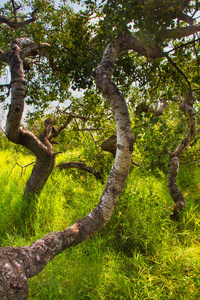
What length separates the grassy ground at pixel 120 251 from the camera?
2.14m

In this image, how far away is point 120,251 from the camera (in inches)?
108

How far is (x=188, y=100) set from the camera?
3557 millimetres

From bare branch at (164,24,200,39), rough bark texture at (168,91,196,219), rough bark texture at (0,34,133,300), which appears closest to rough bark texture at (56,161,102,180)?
rough bark texture at (168,91,196,219)

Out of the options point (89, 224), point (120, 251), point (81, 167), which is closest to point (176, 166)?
point (120, 251)

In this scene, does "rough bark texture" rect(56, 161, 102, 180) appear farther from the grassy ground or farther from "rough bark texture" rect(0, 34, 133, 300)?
"rough bark texture" rect(0, 34, 133, 300)

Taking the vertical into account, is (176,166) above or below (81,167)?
above

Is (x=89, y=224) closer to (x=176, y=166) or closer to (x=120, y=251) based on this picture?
(x=120, y=251)

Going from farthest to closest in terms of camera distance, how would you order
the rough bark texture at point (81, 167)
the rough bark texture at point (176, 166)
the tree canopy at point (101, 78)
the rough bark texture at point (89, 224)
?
the rough bark texture at point (81, 167), the rough bark texture at point (176, 166), the tree canopy at point (101, 78), the rough bark texture at point (89, 224)

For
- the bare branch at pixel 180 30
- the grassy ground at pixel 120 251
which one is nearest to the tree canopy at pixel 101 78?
the bare branch at pixel 180 30

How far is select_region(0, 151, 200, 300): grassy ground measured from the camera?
2145 mm

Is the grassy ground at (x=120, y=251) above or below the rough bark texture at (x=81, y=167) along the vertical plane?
below

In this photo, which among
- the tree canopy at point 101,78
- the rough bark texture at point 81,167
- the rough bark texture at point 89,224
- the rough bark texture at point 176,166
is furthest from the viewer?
the rough bark texture at point 81,167

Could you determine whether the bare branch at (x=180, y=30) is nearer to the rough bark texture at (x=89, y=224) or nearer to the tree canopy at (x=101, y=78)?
the tree canopy at (x=101, y=78)

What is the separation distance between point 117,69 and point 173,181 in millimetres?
2597
